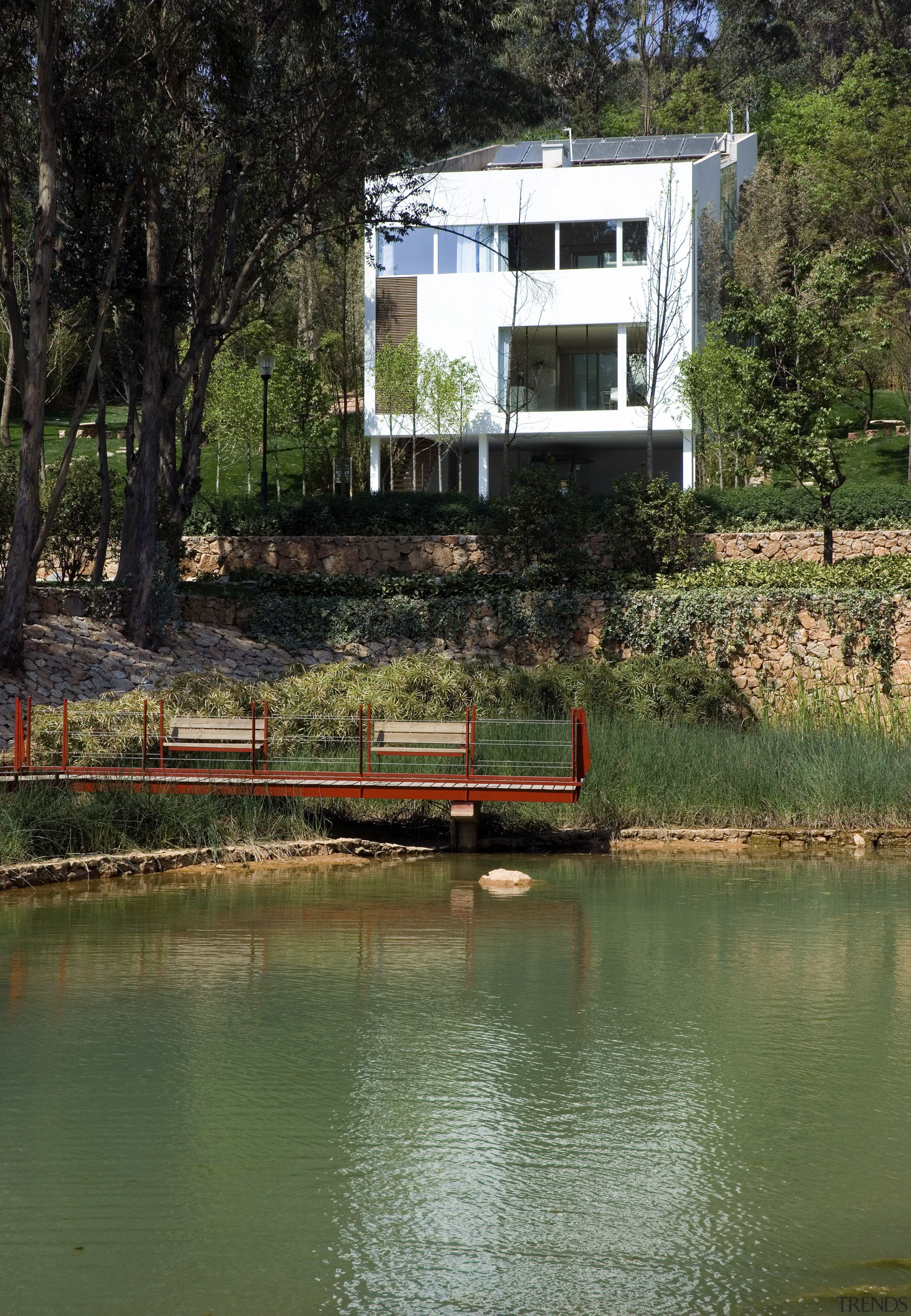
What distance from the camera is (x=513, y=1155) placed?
7.05 m

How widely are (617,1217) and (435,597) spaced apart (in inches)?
806

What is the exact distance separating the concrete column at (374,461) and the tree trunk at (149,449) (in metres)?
12.9

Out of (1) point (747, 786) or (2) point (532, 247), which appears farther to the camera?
(2) point (532, 247)

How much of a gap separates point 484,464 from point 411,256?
18.9 ft

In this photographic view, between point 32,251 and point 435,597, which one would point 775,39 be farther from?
point 32,251

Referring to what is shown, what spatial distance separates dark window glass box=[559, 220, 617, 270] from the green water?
2548 centimetres

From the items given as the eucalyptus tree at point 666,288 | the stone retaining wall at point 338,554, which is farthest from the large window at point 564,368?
the stone retaining wall at point 338,554

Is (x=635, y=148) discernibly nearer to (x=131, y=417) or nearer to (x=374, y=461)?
(x=374, y=461)

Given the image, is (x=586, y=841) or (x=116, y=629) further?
(x=116, y=629)

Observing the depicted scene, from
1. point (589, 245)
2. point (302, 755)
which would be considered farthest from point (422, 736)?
point (589, 245)

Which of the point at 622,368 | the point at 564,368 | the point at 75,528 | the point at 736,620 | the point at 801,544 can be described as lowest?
the point at 736,620

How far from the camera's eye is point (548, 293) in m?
35.1

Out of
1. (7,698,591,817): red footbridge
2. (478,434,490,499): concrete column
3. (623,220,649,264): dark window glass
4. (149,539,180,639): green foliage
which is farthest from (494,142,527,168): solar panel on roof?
(7,698,591,817): red footbridge

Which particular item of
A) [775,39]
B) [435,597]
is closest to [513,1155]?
[435,597]
